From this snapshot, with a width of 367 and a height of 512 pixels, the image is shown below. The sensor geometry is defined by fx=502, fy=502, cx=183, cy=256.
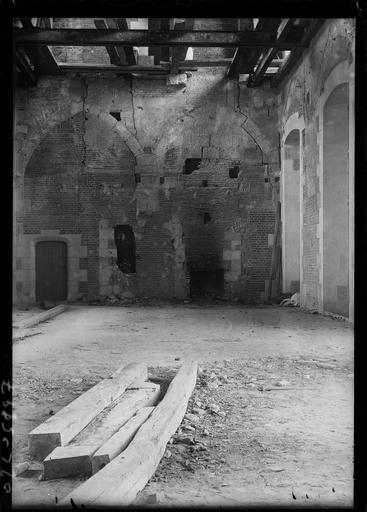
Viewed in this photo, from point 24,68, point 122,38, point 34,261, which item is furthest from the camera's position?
point 34,261

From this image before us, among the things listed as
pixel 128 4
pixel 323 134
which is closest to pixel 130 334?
pixel 323 134

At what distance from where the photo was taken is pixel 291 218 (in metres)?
14.7

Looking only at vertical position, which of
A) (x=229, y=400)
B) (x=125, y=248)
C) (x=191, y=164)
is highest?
(x=191, y=164)

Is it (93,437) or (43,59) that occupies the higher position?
(43,59)

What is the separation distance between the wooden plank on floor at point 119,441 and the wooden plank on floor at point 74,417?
29 cm

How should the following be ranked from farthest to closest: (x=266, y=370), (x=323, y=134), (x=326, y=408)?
(x=323, y=134) → (x=266, y=370) → (x=326, y=408)

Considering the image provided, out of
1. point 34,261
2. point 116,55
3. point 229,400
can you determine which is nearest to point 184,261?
point 34,261

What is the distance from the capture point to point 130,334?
337 inches

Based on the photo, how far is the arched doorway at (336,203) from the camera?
10.9m

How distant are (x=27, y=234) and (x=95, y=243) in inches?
80.3

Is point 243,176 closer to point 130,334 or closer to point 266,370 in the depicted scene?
point 130,334

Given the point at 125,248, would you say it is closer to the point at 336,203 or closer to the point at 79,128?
the point at 79,128

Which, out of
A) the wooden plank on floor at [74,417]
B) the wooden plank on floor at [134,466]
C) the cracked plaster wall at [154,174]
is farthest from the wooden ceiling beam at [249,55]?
the wooden plank on floor at [134,466]

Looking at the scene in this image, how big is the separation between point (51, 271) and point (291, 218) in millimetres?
7286
